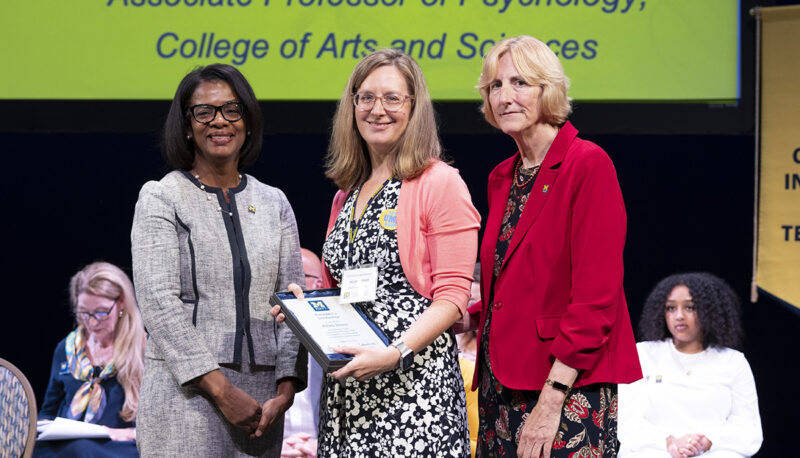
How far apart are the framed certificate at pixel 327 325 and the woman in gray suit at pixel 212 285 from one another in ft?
0.71

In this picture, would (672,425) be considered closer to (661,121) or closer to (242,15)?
(661,121)

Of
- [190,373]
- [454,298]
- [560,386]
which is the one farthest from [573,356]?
[190,373]

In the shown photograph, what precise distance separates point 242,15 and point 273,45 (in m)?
0.20

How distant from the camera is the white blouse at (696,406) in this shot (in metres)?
4.23

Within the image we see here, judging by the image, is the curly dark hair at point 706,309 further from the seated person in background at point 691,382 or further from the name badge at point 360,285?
the name badge at point 360,285

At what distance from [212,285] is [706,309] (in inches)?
114

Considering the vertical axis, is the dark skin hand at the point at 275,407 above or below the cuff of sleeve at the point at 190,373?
below

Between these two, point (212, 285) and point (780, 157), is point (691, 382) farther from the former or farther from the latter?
point (212, 285)

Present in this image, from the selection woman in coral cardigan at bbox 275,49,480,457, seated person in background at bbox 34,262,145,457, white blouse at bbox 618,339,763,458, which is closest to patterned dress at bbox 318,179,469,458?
woman in coral cardigan at bbox 275,49,480,457

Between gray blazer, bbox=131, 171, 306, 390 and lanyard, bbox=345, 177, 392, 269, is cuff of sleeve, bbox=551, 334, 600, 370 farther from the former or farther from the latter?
gray blazer, bbox=131, 171, 306, 390

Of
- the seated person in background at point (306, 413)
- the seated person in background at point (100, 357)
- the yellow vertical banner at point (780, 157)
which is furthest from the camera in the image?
the seated person in background at point (100, 357)

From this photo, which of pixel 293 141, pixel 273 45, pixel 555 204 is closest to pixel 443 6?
pixel 273 45

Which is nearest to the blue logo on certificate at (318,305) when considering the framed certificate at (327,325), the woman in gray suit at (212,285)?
the framed certificate at (327,325)

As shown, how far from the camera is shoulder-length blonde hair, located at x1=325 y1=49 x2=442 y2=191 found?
2293 mm
